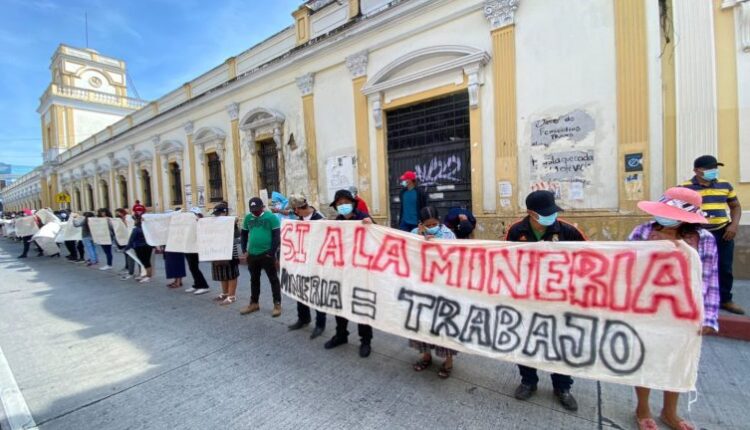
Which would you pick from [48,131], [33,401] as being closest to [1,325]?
[33,401]

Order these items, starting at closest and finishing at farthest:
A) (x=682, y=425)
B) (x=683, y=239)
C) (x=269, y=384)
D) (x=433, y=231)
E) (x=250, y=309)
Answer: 1. (x=682, y=425)
2. (x=683, y=239)
3. (x=269, y=384)
4. (x=433, y=231)
5. (x=250, y=309)

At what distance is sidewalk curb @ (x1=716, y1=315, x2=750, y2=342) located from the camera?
3.62 m

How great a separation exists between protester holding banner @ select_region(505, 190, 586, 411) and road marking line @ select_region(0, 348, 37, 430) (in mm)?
3798

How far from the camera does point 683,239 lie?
2383 mm

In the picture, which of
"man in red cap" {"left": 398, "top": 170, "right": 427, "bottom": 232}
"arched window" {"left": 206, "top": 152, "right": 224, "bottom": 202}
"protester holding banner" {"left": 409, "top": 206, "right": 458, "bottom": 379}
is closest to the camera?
"protester holding banner" {"left": 409, "top": 206, "right": 458, "bottom": 379}

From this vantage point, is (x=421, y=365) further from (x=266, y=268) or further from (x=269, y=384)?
(x=266, y=268)

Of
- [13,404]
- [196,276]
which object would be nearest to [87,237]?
[196,276]

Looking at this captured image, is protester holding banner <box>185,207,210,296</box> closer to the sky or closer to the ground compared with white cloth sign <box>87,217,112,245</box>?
closer to the ground

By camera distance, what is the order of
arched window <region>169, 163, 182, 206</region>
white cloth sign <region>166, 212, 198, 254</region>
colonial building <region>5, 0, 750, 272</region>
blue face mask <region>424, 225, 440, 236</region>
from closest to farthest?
blue face mask <region>424, 225, 440, 236</region> → colonial building <region>5, 0, 750, 272</region> → white cloth sign <region>166, 212, 198, 254</region> → arched window <region>169, 163, 182, 206</region>

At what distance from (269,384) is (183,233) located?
4.58 meters

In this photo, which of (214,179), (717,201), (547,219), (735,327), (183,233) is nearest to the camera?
(547,219)

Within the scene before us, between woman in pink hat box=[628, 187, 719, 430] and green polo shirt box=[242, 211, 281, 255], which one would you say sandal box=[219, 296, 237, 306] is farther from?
woman in pink hat box=[628, 187, 719, 430]

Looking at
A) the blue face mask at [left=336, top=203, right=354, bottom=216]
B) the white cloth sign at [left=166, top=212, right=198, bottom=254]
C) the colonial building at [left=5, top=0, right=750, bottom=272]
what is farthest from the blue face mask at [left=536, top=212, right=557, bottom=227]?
the white cloth sign at [left=166, top=212, right=198, bottom=254]

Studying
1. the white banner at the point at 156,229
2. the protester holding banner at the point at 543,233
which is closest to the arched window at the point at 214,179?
the white banner at the point at 156,229
